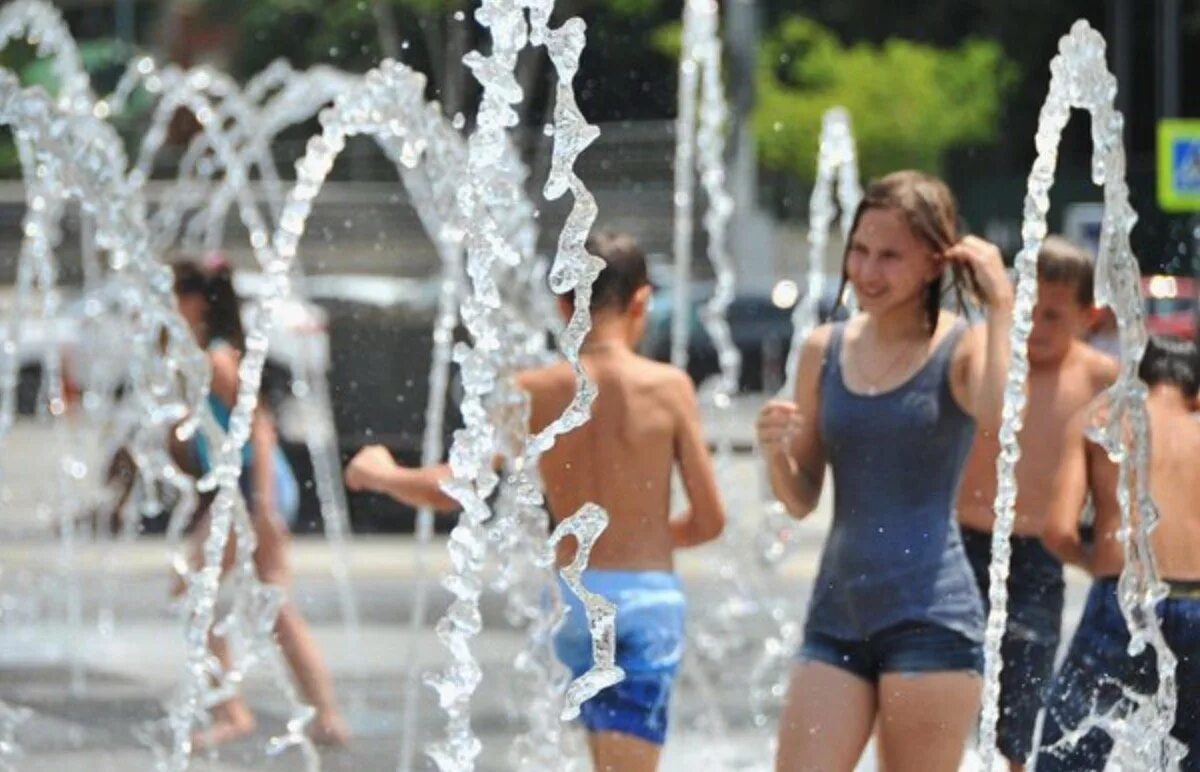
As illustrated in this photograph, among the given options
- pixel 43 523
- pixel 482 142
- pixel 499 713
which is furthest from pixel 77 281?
pixel 482 142

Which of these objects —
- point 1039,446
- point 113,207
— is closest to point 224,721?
point 113,207

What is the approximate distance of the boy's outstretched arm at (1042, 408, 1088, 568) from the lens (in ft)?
16.9

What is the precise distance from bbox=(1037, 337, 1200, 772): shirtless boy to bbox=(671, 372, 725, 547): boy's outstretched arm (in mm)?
669

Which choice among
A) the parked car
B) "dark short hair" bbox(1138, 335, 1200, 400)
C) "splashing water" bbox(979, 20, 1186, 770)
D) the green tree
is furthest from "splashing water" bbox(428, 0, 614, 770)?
the green tree

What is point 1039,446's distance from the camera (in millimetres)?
5742

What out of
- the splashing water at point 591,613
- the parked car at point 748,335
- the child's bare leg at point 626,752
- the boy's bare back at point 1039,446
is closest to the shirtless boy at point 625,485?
the child's bare leg at point 626,752

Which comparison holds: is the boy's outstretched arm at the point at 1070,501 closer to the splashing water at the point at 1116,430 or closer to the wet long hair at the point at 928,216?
the splashing water at the point at 1116,430

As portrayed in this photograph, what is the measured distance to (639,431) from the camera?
16.6 feet

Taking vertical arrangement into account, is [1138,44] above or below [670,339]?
above

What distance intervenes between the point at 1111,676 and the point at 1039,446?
2.38 feet

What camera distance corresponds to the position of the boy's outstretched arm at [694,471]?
5.10m

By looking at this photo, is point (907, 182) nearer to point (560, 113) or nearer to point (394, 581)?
point (560, 113)

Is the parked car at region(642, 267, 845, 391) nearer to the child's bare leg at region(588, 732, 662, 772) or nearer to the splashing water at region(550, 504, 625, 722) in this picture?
the child's bare leg at region(588, 732, 662, 772)

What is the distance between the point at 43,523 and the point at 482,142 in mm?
10361
